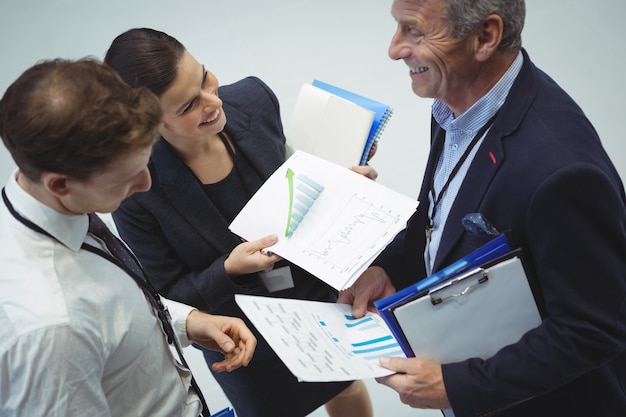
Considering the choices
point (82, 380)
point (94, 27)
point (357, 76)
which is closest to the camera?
point (82, 380)

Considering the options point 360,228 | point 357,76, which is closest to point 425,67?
point 360,228

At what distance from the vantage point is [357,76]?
4.28 meters

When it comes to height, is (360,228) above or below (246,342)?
above

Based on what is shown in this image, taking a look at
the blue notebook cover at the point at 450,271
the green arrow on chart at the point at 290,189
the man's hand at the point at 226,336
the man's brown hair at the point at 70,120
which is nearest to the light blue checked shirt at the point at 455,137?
the blue notebook cover at the point at 450,271

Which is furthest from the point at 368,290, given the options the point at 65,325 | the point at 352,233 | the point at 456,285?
the point at 65,325

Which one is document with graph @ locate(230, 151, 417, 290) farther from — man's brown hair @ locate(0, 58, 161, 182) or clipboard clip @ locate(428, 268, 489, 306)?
man's brown hair @ locate(0, 58, 161, 182)

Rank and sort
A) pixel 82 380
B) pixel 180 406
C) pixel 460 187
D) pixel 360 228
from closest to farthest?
pixel 82 380
pixel 460 187
pixel 180 406
pixel 360 228

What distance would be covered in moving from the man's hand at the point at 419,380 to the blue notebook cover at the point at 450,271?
101mm

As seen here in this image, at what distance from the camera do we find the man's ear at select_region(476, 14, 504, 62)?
1.51m

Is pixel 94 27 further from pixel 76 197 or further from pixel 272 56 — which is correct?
pixel 76 197

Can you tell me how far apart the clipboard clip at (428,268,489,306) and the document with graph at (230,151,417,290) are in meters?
→ 0.29

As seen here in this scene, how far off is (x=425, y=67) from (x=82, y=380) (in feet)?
3.29

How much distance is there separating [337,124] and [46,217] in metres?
0.97

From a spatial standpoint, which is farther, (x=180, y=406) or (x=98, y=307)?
(x=180, y=406)
